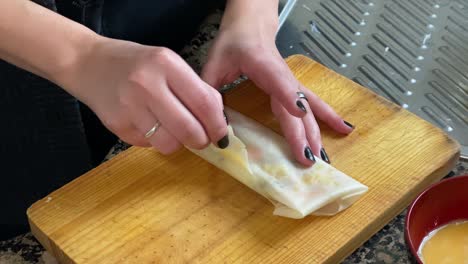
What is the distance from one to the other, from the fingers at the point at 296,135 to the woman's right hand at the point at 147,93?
0.37ft

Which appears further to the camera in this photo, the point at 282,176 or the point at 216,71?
the point at 216,71

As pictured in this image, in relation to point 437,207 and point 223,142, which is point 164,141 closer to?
point 223,142

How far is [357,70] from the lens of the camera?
106 centimetres

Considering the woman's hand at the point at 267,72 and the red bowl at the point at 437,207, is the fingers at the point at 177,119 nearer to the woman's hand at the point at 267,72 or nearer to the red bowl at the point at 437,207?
the woman's hand at the point at 267,72

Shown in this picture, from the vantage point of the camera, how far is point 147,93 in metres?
0.75

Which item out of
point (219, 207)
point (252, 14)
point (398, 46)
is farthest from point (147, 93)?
point (398, 46)

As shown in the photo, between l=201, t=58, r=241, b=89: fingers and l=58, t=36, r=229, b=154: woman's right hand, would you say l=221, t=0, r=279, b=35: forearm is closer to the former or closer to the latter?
l=201, t=58, r=241, b=89: fingers

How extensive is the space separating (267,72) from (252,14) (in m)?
0.11

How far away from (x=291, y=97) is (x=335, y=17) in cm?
33

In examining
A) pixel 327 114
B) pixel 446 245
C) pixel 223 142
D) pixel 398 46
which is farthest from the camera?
pixel 398 46

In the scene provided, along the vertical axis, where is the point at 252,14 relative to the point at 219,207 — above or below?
above

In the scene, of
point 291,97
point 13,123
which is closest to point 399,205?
point 291,97

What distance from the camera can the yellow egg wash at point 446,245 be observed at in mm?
688

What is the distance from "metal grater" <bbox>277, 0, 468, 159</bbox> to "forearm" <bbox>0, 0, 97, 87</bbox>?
0.41 m
